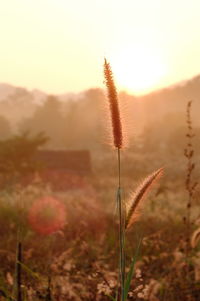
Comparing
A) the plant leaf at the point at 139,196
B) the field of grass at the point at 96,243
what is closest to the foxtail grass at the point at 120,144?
the plant leaf at the point at 139,196

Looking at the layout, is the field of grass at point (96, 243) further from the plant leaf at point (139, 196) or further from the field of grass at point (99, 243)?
the plant leaf at point (139, 196)

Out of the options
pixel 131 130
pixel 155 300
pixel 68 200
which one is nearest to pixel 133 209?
pixel 131 130

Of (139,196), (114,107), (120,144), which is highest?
(114,107)

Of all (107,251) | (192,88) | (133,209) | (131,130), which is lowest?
(107,251)

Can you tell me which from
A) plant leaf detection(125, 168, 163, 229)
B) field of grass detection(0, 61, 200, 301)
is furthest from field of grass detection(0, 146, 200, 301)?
plant leaf detection(125, 168, 163, 229)

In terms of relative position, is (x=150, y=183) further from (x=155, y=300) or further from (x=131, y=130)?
(x=155, y=300)

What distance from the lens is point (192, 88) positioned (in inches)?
3900

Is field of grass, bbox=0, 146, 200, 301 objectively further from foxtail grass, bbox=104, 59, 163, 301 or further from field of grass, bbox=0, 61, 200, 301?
foxtail grass, bbox=104, 59, 163, 301

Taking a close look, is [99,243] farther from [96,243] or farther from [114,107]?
[114,107]

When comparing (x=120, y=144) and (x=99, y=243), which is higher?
(x=120, y=144)

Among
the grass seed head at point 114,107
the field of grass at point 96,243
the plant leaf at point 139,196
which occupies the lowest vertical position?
the field of grass at point 96,243

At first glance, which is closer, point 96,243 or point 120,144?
point 120,144

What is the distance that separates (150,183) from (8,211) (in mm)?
7411

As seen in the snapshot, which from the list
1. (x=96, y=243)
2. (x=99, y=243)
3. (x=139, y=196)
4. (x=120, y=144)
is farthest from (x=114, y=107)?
(x=96, y=243)
